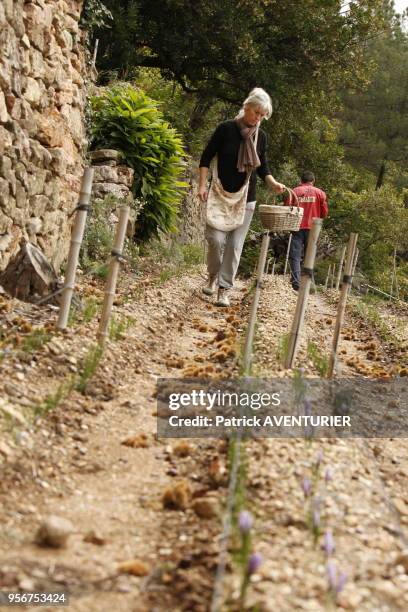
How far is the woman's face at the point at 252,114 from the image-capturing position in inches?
267

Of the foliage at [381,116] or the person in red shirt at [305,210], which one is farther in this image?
the foliage at [381,116]

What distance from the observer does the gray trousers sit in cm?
747

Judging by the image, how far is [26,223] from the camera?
6293 mm

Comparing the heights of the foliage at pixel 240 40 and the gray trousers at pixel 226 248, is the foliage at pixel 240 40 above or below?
above

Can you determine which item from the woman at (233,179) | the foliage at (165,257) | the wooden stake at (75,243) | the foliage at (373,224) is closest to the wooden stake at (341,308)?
the wooden stake at (75,243)

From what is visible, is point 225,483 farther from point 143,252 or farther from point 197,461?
point 143,252

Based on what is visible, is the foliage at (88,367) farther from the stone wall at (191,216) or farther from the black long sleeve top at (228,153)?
the stone wall at (191,216)

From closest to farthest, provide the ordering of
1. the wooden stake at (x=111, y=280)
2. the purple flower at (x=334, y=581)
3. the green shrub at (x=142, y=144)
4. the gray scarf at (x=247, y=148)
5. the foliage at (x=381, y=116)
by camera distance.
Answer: the purple flower at (x=334, y=581), the wooden stake at (x=111, y=280), the gray scarf at (x=247, y=148), the green shrub at (x=142, y=144), the foliage at (x=381, y=116)

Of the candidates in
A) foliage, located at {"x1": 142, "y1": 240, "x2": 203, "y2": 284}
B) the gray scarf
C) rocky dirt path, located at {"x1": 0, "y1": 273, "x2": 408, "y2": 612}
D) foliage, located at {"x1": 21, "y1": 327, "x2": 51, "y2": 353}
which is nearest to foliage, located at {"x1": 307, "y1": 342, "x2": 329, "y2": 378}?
rocky dirt path, located at {"x1": 0, "y1": 273, "x2": 408, "y2": 612}

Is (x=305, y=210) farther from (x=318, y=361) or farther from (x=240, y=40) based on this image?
(x=240, y=40)

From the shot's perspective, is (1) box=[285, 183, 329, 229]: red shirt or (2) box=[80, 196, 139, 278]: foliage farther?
(1) box=[285, 183, 329, 229]: red shirt

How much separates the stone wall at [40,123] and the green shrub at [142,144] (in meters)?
1.38

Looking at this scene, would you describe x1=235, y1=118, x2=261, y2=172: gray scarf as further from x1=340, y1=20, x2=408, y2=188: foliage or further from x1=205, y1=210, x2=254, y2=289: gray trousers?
x1=340, y1=20, x2=408, y2=188: foliage

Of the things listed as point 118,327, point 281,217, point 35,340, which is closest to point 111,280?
point 118,327
